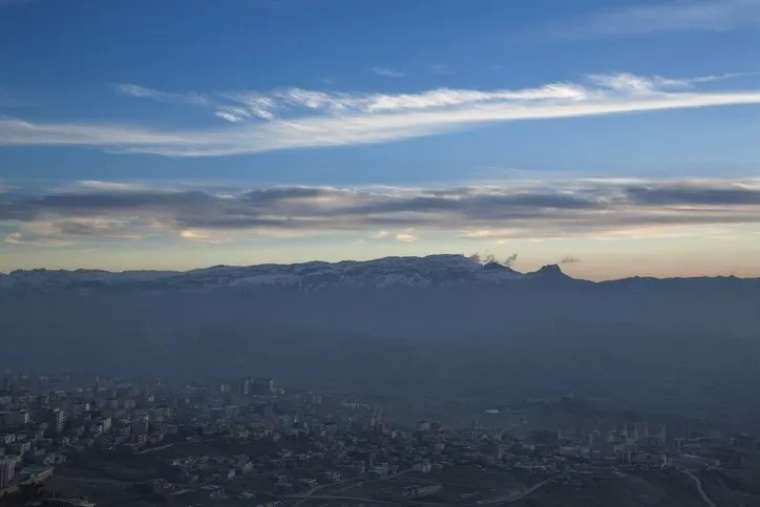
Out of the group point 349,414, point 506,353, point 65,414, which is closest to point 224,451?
point 65,414

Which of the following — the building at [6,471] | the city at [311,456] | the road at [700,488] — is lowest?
the road at [700,488]

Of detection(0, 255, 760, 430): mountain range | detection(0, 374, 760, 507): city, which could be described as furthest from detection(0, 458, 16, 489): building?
detection(0, 255, 760, 430): mountain range

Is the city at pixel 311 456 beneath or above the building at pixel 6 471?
beneath

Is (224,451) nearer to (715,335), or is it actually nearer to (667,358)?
(667,358)

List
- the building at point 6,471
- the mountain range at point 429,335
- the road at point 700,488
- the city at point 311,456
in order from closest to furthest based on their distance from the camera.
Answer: the building at point 6,471, the city at point 311,456, the road at point 700,488, the mountain range at point 429,335

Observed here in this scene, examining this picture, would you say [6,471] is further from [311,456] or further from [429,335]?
[429,335]

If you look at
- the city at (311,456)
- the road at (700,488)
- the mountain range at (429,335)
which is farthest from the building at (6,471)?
the mountain range at (429,335)

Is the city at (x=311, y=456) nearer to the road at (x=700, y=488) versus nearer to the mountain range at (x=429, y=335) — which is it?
the road at (x=700, y=488)

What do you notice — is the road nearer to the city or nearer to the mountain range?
the city

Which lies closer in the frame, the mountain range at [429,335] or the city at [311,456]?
the city at [311,456]

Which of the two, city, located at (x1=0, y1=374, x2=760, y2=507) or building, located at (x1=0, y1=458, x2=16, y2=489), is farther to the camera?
city, located at (x1=0, y1=374, x2=760, y2=507)

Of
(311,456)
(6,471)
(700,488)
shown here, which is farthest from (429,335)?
(6,471)
